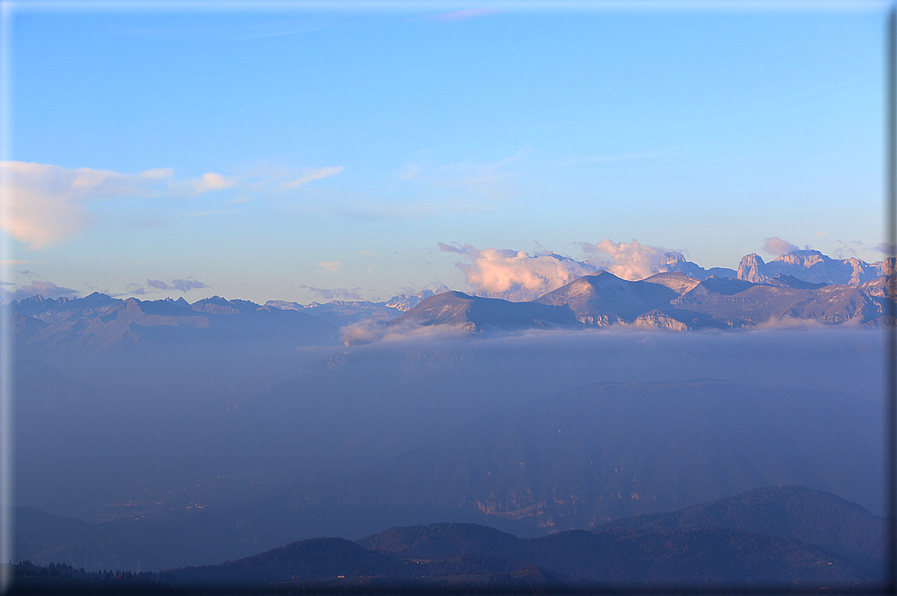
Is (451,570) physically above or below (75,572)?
below

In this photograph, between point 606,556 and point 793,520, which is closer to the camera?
point 606,556

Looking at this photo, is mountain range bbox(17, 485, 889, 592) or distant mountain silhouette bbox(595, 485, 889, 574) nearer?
mountain range bbox(17, 485, 889, 592)

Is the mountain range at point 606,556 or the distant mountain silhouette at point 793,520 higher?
the mountain range at point 606,556

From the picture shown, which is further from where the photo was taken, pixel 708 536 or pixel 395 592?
pixel 708 536

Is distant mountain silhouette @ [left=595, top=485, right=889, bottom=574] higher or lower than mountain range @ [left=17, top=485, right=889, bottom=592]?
lower

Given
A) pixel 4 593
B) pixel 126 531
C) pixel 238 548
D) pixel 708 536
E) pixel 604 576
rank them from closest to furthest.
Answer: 1. pixel 4 593
2. pixel 604 576
3. pixel 708 536
4. pixel 238 548
5. pixel 126 531

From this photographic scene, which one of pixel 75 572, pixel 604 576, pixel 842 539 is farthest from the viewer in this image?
pixel 842 539

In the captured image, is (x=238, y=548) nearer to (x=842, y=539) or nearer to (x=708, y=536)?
(x=708, y=536)

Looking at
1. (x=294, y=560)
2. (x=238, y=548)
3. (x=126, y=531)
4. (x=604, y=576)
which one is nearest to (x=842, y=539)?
(x=604, y=576)

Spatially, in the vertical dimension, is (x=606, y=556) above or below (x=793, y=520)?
above

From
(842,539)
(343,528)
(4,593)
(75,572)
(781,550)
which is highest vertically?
(4,593)

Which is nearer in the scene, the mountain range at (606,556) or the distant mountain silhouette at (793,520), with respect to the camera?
the mountain range at (606,556)
